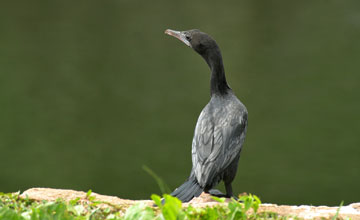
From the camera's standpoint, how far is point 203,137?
4023 millimetres

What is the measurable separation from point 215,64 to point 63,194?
1713 mm

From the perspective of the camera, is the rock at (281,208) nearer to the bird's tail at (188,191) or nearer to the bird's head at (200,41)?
the bird's tail at (188,191)

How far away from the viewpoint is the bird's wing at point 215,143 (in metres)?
3.78

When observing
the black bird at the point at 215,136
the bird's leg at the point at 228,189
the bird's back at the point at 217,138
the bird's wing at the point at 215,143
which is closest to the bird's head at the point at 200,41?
the black bird at the point at 215,136

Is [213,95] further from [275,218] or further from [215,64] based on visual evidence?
[275,218]

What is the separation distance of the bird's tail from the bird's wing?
1.7 inches

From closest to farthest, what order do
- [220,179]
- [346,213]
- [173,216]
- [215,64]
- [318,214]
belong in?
[173,216], [318,214], [346,213], [220,179], [215,64]

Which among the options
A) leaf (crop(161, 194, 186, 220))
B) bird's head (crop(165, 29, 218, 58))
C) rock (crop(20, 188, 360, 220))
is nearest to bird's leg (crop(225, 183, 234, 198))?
rock (crop(20, 188, 360, 220))

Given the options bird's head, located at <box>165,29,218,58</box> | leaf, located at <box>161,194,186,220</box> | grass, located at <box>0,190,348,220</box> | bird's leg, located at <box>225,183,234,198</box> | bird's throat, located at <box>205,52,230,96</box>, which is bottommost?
bird's leg, located at <box>225,183,234,198</box>

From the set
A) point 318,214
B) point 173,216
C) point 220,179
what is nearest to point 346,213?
point 318,214

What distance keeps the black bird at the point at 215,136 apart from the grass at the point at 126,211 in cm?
84

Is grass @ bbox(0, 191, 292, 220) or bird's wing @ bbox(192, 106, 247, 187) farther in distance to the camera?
bird's wing @ bbox(192, 106, 247, 187)

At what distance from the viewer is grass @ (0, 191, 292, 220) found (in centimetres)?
233

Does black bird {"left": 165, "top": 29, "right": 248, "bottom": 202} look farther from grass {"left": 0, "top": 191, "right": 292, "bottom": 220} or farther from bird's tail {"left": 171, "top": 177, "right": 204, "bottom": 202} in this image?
grass {"left": 0, "top": 191, "right": 292, "bottom": 220}
